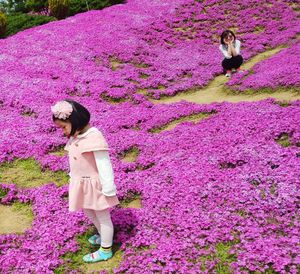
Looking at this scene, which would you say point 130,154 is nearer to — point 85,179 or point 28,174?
point 28,174

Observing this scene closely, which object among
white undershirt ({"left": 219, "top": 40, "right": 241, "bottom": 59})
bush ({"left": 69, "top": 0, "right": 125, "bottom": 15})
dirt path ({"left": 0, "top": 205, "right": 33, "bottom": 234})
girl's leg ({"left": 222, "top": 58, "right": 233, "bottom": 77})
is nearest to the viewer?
dirt path ({"left": 0, "top": 205, "right": 33, "bottom": 234})

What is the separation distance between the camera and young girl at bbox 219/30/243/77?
1973 centimetres

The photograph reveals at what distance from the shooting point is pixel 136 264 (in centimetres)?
738

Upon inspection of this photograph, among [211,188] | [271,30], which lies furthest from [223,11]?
[211,188]

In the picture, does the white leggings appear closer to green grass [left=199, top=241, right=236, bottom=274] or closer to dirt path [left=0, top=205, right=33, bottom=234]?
green grass [left=199, top=241, right=236, bottom=274]

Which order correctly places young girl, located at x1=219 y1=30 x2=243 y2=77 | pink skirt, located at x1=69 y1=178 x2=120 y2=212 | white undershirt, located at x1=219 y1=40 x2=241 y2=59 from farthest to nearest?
white undershirt, located at x1=219 y1=40 x2=241 y2=59, young girl, located at x1=219 y1=30 x2=243 y2=77, pink skirt, located at x1=69 y1=178 x2=120 y2=212

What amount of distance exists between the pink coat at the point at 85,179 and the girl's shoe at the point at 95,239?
4.20ft

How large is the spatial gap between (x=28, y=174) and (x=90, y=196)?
504 centimetres

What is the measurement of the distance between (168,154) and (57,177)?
130 inches

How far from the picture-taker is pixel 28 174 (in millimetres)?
11453

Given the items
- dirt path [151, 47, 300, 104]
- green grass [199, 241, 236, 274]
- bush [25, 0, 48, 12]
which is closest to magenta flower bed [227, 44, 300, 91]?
dirt path [151, 47, 300, 104]

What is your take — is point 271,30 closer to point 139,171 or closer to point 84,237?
point 139,171

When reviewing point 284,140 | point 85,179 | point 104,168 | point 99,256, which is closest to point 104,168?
point 104,168

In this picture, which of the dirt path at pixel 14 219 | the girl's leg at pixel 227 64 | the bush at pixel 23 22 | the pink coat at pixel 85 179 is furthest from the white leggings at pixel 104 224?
the bush at pixel 23 22
